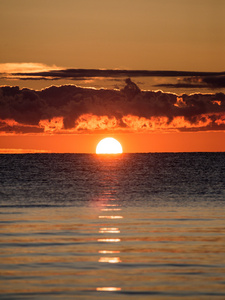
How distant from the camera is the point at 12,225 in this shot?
109 feet

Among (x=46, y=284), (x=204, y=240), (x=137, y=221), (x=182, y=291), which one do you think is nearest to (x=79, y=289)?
(x=46, y=284)

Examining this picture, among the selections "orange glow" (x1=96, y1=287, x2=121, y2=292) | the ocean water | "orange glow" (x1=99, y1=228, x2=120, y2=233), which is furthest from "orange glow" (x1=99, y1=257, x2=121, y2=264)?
"orange glow" (x1=99, y1=228, x2=120, y2=233)

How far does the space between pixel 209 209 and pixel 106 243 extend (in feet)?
59.8

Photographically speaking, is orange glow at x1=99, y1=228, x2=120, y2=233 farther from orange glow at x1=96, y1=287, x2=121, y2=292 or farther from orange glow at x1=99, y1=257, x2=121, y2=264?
orange glow at x1=96, y1=287, x2=121, y2=292

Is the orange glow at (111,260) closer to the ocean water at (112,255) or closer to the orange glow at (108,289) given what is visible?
the ocean water at (112,255)

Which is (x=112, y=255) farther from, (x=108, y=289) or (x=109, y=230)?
(x=109, y=230)

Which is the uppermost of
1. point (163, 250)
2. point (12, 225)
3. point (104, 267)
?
point (12, 225)

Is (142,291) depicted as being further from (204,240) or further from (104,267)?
(204,240)

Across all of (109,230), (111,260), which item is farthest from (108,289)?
(109,230)

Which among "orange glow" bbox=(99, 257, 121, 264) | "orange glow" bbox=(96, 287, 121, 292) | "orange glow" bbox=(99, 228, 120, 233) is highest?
"orange glow" bbox=(99, 228, 120, 233)

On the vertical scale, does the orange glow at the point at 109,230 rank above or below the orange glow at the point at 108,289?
above

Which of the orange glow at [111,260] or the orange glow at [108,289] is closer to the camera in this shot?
the orange glow at [108,289]

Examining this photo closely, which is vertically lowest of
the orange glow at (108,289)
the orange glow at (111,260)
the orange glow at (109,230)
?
the orange glow at (108,289)

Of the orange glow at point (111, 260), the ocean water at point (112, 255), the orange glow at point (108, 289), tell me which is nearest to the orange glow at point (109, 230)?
the ocean water at point (112, 255)
